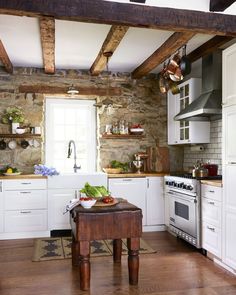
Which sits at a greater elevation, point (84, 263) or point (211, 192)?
point (211, 192)

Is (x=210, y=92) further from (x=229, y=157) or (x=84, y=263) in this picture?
(x=84, y=263)

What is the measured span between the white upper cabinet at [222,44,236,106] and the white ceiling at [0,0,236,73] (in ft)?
1.92

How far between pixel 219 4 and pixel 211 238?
2709 mm

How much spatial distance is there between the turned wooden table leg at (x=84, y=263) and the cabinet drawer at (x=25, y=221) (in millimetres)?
2133

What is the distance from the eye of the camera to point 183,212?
4.75m

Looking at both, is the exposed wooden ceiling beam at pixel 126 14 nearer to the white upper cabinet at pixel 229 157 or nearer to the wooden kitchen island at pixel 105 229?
the white upper cabinet at pixel 229 157

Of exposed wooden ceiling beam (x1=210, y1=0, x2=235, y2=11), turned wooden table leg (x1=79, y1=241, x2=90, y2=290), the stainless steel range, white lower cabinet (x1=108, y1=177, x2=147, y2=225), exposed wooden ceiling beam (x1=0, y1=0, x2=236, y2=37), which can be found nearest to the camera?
exposed wooden ceiling beam (x1=0, y1=0, x2=236, y2=37)

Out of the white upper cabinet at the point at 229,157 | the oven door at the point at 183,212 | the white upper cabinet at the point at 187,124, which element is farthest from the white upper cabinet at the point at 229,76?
the oven door at the point at 183,212

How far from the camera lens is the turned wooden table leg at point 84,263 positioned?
A: 3.10 meters

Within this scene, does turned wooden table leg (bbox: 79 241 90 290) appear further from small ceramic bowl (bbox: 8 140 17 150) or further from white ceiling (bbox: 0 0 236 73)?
small ceramic bowl (bbox: 8 140 17 150)

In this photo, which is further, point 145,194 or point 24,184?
point 145,194

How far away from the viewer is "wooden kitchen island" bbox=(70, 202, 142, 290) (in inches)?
122

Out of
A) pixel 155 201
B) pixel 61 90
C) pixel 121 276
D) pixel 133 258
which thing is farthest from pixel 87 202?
pixel 61 90

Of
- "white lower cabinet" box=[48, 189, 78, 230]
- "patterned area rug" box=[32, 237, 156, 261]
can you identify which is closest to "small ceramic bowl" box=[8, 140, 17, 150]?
"white lower cabinet" box=[48, 189, 78, 230]
